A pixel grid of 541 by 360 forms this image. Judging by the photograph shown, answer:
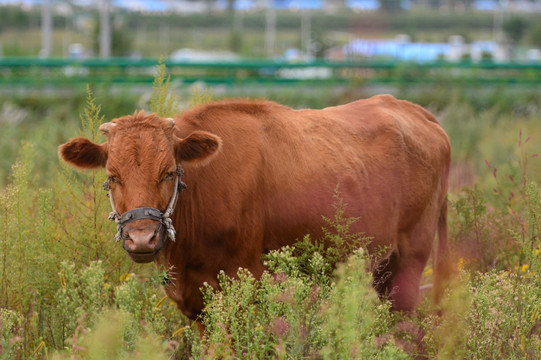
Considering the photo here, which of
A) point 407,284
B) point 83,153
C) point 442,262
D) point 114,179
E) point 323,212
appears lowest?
point 407,284

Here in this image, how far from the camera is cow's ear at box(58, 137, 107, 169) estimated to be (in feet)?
16.6

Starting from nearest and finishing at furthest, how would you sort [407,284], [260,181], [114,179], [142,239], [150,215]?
1. [142,239]
2. [150,215]
3. [114,179]
4. [260,181]
5. [407,284]

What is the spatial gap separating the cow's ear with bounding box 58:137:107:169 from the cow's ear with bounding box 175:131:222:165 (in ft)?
1.70

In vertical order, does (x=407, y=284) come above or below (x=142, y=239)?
below

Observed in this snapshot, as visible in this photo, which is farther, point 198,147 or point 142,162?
point 198,147

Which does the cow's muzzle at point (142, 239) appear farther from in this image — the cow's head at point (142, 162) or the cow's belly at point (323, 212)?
the cow's belly at point (323, 212)

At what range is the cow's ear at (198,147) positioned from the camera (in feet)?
16.5

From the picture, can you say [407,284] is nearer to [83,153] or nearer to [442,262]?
[442,262]

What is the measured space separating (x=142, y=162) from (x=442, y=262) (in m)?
3.02

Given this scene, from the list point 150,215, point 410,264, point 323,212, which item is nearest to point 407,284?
point 410,264

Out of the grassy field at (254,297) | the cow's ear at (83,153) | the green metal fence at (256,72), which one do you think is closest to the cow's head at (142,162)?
the cow's ear at (83,153)

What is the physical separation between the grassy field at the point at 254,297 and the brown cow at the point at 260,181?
231 millimetres

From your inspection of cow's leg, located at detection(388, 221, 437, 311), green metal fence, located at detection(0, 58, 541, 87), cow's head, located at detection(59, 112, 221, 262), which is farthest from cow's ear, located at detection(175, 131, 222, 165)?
green metal fence, located at detection(0, 58, 541, 87)

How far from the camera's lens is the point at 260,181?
543cm
